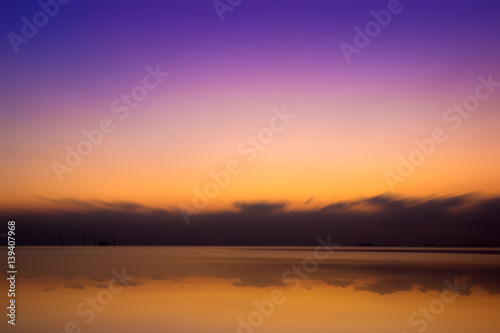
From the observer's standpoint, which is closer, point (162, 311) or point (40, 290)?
point (162, 311)

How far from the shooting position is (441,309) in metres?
20.3

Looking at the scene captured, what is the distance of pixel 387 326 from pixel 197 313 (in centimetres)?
704

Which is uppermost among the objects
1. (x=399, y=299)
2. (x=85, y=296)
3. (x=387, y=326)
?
(x=85, y=296)

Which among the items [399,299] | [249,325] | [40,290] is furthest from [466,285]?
[40,290]

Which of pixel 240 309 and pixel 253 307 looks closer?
pixel 240 309

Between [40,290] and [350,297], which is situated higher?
[40,290]

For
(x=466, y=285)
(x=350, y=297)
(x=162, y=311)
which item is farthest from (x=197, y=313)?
(x=466, y=285)

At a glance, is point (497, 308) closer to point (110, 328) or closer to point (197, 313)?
point (197, 313)

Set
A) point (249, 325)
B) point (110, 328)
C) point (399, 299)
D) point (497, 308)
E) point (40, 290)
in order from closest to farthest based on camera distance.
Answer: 1. point (110, 328)
2. point (249, 325)
3. point (497, 308)
4. point (399, 299)
5. point (40, 290)

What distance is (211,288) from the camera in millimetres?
27891

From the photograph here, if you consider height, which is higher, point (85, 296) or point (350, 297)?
point (85, 296)

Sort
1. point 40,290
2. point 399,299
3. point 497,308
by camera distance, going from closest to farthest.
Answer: point 497,308 < point 399,299 < point 40,290

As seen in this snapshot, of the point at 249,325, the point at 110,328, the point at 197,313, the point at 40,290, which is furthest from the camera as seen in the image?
the point at 40,290

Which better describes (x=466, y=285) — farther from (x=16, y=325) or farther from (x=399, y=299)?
(x=16, y=325)
